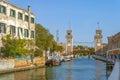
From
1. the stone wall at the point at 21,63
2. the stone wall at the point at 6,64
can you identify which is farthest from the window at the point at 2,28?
the stone wall at the point at 6,64

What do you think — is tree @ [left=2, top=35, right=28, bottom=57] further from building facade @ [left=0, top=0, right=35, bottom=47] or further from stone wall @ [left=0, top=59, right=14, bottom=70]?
stone wall @ [left=0, top=59, right=14, bottom=70]

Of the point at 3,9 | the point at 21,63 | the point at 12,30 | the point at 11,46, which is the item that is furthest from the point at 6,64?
the point at 12,30

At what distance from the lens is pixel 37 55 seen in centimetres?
7569

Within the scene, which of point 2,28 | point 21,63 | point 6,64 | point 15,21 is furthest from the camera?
point 15,21

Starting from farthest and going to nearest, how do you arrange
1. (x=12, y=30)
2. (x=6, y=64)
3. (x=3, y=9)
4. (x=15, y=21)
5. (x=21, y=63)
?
(x=15, y=21), (x=12, y=30), (x=21, y=63), (x=3, y=9), (x=6, y=64)

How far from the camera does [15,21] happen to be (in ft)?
215

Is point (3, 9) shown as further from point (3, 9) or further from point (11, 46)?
point (11, 46)

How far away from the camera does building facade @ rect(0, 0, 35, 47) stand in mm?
59375

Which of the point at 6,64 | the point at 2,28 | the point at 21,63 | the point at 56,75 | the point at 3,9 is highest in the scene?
the point at 3,9

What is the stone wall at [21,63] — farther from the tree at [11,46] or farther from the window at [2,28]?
the window at [2,28]

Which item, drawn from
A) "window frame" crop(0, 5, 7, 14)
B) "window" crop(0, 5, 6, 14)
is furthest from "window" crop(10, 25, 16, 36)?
"window" crop(0, 5, 6, 14)

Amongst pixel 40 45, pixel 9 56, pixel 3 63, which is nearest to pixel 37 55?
pixel 40 45

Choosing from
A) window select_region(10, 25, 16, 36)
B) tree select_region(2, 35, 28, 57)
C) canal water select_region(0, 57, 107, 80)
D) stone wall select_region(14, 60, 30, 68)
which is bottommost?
canal water select_region(0, 57, 107, 80)

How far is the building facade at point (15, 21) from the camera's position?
5938 centimetres
